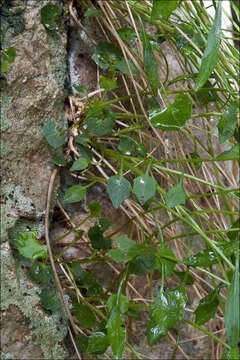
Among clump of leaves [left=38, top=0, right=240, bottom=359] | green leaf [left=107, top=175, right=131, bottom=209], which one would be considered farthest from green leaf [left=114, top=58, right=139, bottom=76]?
green leaf [left=107, top=175, right=131, bottom=209]

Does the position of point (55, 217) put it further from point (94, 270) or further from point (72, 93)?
point (72, 93)

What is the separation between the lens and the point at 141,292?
0.93 meters

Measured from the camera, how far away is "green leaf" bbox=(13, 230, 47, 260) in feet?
2.39

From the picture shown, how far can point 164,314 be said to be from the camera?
61 centimetres

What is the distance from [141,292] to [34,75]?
54 centimetres

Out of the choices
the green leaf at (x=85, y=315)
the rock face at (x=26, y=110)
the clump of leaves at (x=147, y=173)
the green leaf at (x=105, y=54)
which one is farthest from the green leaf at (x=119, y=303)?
the green leaf at (x=105, y=54)

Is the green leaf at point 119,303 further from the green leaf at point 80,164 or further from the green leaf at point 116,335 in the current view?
the green leaf at point 80,164

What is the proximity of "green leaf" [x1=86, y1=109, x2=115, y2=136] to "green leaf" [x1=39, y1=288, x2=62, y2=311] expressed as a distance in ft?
1.09

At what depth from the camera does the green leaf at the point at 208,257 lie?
595mm

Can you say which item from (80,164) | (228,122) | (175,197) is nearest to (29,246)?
(80,164)

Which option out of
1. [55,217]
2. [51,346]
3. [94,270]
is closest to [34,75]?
[55,217]

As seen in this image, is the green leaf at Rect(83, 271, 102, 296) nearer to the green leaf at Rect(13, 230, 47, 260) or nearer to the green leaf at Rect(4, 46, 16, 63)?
the green leaf at Rect(13, 230, 47, 260)

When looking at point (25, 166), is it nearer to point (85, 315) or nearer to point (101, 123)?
point (101, 123)

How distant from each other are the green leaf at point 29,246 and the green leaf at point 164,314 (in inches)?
9.3
